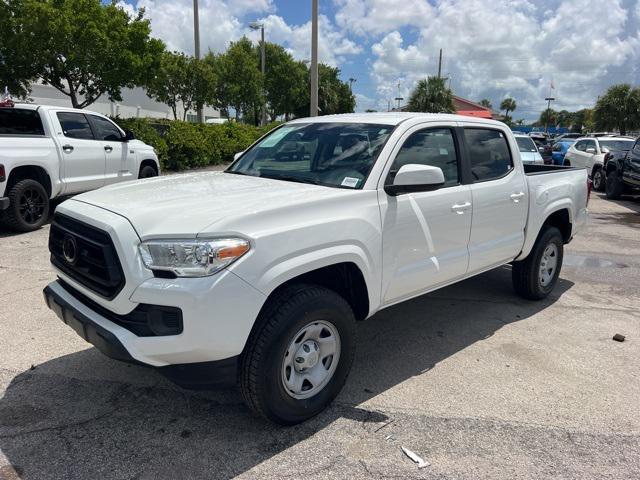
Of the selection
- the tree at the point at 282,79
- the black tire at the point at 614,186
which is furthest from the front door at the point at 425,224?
the tree at the point at 282,79

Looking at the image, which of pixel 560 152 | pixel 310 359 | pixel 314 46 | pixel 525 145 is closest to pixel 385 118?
pixel 310 359

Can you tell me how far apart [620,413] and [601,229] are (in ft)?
24.3

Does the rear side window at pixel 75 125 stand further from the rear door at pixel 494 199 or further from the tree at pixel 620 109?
the tree at pixel 620 109

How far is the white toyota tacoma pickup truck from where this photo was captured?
2.63 meters

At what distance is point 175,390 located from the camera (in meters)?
3.56

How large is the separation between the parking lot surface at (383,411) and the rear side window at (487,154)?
1.40 metres

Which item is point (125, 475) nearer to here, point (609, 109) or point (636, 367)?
point (636, 367)

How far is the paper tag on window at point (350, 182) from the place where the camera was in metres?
3.46

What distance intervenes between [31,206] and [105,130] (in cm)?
218

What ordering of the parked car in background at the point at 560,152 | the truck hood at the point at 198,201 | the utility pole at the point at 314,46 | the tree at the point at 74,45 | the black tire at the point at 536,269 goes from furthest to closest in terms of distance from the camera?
the parked car in background at the point at 560,152, the utility pole at the point at 314,46, the tree at the point at 74,45, the black tire at the point at 536,269, the truck hood at the point at 198,201

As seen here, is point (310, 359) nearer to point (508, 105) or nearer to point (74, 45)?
point (74, 45)

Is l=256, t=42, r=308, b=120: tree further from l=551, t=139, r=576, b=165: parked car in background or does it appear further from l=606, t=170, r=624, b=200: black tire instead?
l=606, t=170, r=624, b=200: black tire

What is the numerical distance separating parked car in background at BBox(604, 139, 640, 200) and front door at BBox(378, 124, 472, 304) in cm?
1072

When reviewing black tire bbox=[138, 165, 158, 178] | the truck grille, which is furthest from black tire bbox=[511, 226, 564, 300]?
black tire bbox=[138, 165, 158, 178]
